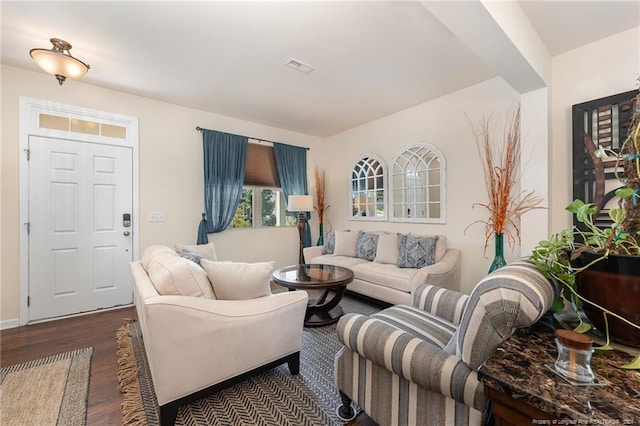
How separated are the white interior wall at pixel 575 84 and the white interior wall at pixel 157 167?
3.60 meters

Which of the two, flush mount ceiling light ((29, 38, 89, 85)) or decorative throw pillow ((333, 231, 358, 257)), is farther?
decorative throw pillow ((333, 231, 358, 257))

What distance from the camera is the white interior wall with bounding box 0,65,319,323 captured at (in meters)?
2.67

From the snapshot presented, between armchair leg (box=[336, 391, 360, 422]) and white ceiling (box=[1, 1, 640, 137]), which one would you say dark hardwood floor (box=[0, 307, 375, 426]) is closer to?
armchair leg (box=[336, 391, 360, 422])

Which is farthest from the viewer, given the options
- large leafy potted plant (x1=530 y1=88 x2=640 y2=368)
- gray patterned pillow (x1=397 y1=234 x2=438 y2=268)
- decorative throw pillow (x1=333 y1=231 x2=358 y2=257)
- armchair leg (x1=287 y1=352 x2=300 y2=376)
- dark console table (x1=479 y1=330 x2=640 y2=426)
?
decorative throw pillow (x1=333 y1=231 x2=358 y2=257)

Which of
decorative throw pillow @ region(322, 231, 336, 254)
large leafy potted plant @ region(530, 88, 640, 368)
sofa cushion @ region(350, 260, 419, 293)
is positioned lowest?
sofa cushion @ region(350, 260, 419, 293)

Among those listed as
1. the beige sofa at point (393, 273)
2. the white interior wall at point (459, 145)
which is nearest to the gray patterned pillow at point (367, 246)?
the beige sofa at point (393, 273)

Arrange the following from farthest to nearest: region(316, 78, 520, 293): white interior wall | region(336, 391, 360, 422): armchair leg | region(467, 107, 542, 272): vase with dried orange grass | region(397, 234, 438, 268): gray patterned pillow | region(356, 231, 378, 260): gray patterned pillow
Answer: region(356, 231, 378, 260): gray patterned pillow
region(397, 234, 438, 268): gray patterned pillow
region(316, 78, 520, 293): white interior wall
region(467, 107, 542, 272): vase with dried orange grass
region(336, 391, 360, 422): armchair leg

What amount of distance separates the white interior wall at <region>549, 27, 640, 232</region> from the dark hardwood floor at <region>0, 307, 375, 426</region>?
2586 millimetres

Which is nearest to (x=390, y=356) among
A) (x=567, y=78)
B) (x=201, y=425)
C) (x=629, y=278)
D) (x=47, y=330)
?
(x=629, y=278)

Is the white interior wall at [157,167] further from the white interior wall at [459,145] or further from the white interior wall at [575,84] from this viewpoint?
the white interior wall at [575,84]

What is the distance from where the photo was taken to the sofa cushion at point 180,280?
1534mm

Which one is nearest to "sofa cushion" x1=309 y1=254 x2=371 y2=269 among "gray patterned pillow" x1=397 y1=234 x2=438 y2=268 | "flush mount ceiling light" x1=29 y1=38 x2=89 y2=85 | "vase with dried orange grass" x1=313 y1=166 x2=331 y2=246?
"gray patterned pillow" x1=397 y1=234 x2=438 y2=268

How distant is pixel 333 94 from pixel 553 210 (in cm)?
263

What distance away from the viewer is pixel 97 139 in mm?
3094
